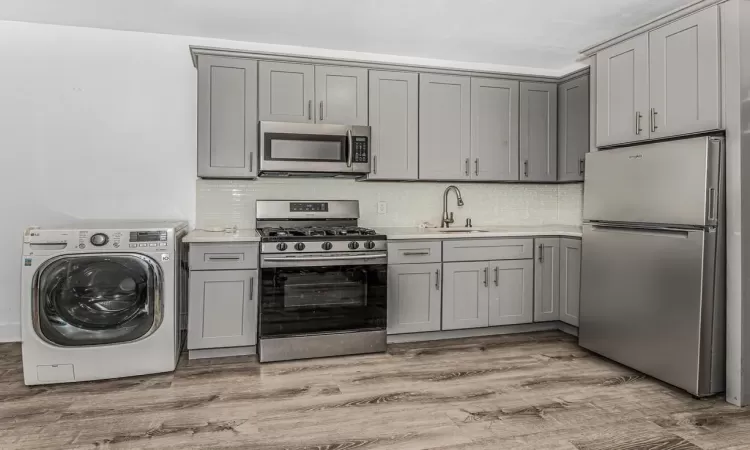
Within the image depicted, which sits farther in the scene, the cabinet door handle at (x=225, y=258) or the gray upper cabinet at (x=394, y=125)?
the gray upper cabinet at (x=394, y=125)

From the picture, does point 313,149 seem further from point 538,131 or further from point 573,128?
point 573,128

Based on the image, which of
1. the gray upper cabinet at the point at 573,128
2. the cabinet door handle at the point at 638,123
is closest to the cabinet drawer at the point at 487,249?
the gray upper cabinet at the point at 573,128

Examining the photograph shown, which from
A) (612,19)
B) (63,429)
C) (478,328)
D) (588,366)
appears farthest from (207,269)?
(612,19)

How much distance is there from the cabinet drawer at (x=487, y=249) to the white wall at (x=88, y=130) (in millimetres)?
Answer: 2092

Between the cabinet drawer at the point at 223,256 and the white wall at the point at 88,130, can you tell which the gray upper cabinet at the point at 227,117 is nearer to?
the white wall at the point at 88,130

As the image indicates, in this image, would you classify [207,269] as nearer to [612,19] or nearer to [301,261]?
[301,261]

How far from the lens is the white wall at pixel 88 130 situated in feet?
11.6

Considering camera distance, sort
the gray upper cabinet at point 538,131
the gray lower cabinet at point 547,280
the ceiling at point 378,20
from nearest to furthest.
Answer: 1. the ceiling at point 378,20
2. the gray lower cabinet at point 547,280
3. the gray upper cabinet at point 538,131

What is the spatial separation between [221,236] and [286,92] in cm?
122

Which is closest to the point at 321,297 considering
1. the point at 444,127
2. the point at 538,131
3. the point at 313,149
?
the point at 313,149

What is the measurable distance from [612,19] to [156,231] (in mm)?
3434

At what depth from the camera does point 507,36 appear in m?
3.75

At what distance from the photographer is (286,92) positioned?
12.0 feet

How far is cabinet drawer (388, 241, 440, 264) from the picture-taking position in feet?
11.8
